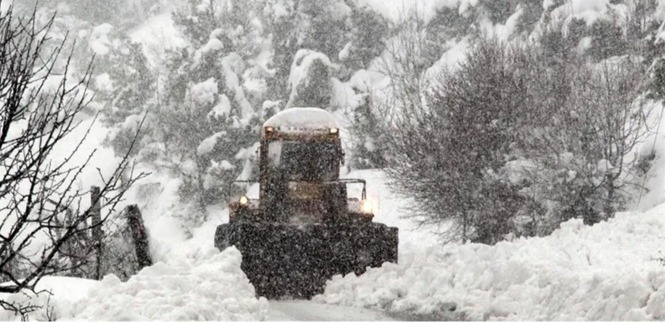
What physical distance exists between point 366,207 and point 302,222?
1.17 m

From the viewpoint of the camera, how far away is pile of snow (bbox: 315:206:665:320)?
920 cm

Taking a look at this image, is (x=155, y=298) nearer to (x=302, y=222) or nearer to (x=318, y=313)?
(x=318, y=313)

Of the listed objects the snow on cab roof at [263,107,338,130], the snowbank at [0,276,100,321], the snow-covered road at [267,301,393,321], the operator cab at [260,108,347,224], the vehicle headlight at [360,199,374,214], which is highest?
the snow on cab roof at [263,107,338,130]

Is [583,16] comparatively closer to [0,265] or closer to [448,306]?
[448,306]

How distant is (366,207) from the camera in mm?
14438

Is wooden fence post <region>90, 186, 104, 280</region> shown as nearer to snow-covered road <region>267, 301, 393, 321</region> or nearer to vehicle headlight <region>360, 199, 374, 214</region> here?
snow-covered road <region>267, 301, 393, 321</region>

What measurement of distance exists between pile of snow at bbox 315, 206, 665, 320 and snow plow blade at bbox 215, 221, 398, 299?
0.35 m

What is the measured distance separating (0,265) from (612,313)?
6.50 metres

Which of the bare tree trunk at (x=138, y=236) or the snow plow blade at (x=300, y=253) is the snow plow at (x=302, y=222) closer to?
the snow plow blade at (x=300, y=253)

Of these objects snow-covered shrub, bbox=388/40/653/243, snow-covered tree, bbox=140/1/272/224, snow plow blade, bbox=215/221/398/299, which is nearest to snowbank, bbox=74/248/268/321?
snow plow blade, bbox=215/221/398/299

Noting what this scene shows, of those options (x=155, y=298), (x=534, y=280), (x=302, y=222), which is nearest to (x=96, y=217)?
(x=302, y=222)

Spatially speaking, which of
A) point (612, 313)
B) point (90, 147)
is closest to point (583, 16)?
point (612, 313)

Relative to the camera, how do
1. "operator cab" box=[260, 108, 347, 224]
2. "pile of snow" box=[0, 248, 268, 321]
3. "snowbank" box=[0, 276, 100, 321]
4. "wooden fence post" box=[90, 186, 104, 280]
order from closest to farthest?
"wooden fence post" box=[90, 186, 104, 280], "snowbank" box=[0, 276, 100, 321], "pile of snow" box=[0, 248, 268, 321], "operator cab" box=[260, 108, 347, 224]

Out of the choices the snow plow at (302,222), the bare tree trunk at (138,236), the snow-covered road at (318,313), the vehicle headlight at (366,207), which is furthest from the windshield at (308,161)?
the snow-covered road at (318,313)
